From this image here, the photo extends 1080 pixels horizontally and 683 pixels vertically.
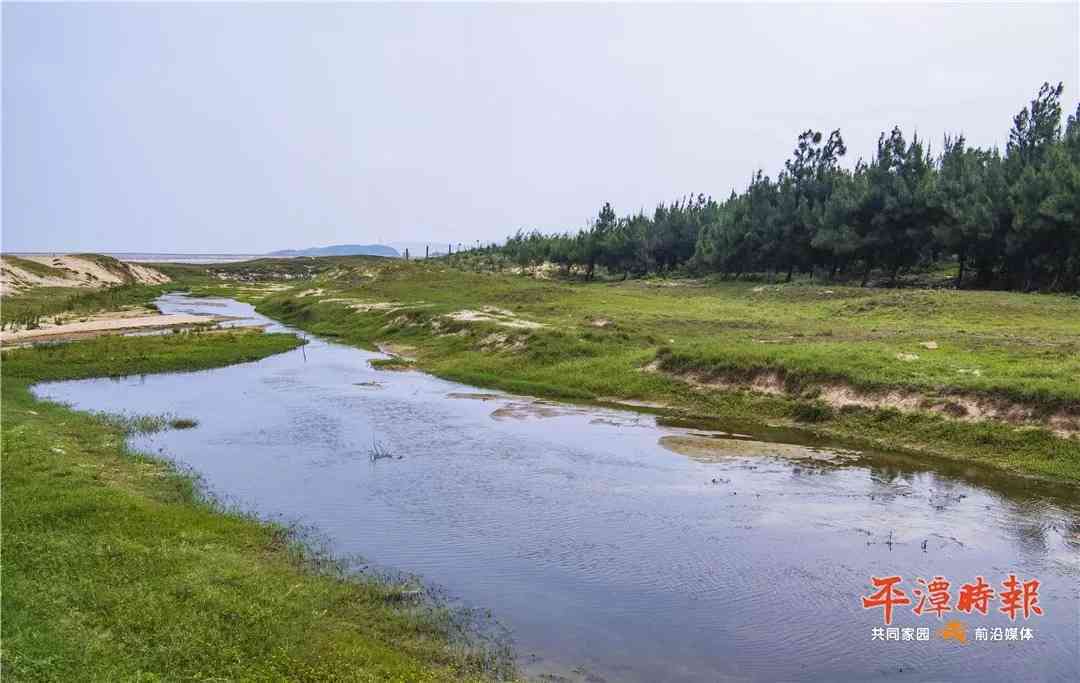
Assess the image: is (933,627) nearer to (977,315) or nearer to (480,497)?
(480,497)

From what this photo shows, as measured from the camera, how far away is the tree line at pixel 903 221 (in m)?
54.9

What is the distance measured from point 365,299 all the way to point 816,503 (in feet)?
193

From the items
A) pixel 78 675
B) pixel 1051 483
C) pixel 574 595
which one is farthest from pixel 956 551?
pixel 78 675

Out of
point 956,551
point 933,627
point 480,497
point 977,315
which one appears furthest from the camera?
point 977,315

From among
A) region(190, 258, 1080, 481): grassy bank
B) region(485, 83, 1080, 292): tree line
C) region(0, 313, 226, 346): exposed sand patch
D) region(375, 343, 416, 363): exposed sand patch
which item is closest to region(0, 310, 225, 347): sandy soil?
region(0, 313, 226, 346): exposed sand patch

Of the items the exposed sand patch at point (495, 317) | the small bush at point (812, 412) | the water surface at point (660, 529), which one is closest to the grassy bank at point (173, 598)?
the water surface at point (660, 529)

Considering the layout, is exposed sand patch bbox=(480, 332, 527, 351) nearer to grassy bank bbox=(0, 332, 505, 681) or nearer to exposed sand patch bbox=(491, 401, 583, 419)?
exposed sand patch bbox=(491, 401, 583, 419)

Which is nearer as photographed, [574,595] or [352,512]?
[574,595]

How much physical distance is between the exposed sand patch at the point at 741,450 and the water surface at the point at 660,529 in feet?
0.36

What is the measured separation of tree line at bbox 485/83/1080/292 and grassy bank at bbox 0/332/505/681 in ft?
181

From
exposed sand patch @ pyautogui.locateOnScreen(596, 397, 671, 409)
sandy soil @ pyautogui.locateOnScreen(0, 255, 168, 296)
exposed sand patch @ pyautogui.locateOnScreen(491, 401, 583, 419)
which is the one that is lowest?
exposed sand patch @ pyautogui.locateOnScreen(491, 401, 583, 419)

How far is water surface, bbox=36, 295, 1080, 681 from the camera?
1137cm

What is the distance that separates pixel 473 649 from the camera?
11062mm

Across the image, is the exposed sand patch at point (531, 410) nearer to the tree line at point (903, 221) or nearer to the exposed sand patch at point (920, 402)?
the exposed sand patch at point (920, 402)
